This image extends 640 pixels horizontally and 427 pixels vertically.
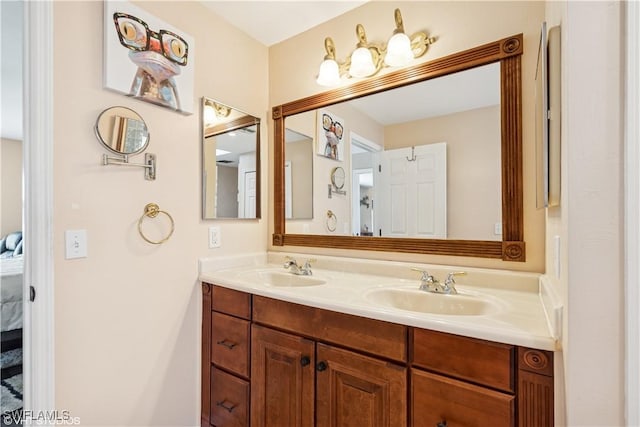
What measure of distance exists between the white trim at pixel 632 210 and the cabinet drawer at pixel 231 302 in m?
1.28

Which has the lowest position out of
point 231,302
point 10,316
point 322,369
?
point 10,316

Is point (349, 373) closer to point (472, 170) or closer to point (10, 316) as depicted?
point (472, 170)

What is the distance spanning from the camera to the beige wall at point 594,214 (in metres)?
0.63

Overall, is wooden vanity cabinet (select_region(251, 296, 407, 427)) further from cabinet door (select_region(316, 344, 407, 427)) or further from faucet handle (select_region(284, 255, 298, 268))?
faucet handle (select_region(284, 255, 298, 268))

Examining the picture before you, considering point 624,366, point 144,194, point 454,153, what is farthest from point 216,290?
point 624,366

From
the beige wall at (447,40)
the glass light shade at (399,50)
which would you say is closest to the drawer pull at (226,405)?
the beige wall at (447,40)

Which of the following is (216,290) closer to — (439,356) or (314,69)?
(439,356)

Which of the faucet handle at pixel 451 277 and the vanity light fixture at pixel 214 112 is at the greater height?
the vanity light fixture at pixel 214 112

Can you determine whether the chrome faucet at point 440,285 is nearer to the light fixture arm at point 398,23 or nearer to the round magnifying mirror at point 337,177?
the round magnifying mirror at point 337,177

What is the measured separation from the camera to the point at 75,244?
126 centimetres

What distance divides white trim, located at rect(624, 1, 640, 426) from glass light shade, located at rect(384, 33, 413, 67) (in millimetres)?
1029

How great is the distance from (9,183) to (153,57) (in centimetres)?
542

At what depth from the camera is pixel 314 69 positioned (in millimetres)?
1962

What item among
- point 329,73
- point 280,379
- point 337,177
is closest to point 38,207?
point 280,379
